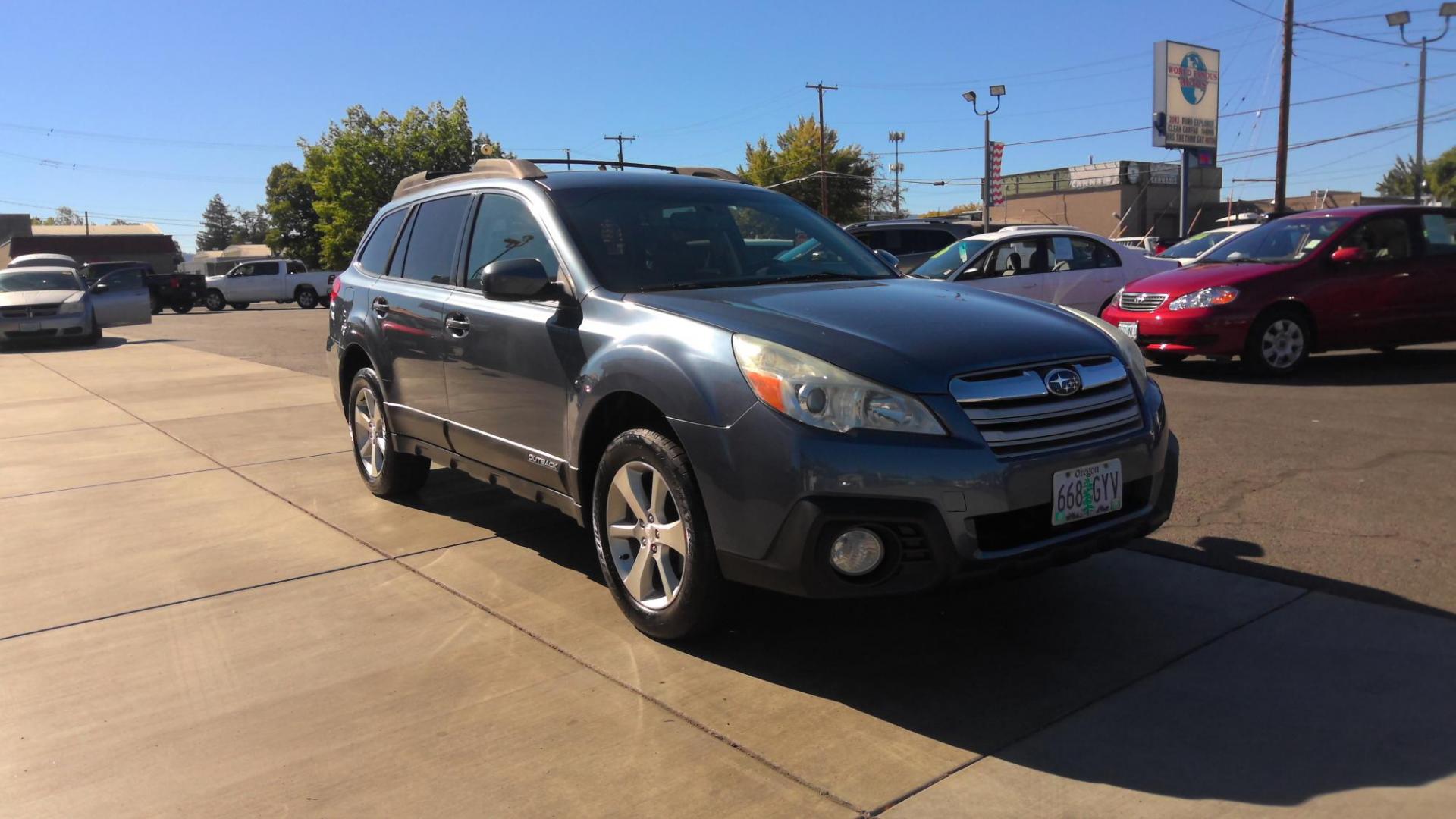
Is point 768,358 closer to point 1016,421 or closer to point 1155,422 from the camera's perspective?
point 1016,421

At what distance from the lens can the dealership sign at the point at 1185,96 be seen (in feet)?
124

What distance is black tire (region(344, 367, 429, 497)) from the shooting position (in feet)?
20.0

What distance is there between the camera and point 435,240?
5617 millimetres

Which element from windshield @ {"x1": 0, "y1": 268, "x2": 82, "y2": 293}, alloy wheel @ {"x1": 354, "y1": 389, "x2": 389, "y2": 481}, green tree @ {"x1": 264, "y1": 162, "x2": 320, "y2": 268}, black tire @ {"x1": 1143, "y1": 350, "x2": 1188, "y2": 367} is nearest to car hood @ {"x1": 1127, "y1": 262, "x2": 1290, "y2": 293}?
black tire @ {"x1": 1143, "y1": 350, "x2": 1188, "y2": 367}

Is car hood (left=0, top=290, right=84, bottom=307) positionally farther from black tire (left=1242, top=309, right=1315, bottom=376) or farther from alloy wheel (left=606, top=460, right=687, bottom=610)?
black tire (left=1242, top=309, right=1315, bottom=376)

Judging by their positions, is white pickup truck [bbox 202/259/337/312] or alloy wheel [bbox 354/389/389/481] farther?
white pickup truck [bbox 202/259/337/312]

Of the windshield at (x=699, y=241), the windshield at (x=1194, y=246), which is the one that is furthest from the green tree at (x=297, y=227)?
the windshield at (x=699, y=241)

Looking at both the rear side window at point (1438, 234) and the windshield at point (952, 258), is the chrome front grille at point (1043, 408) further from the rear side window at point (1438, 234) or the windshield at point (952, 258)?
the windshield at point (952, 258)

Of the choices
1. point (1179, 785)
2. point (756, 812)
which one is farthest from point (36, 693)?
point (1179, 785)

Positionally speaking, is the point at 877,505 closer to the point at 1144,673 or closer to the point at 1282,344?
the point at 1144,673

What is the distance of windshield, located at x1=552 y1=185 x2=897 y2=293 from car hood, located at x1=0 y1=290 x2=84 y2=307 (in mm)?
17923

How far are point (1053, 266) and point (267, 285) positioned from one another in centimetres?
3284

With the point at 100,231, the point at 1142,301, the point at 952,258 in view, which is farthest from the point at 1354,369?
the point at 100,231

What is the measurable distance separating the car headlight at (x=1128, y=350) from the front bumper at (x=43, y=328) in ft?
64.0
